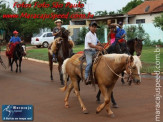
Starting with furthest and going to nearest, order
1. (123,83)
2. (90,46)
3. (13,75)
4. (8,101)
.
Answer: (13,75) → (123,83) → (8,101) → (90,46)

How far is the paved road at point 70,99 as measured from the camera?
700 cm

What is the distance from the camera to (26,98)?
368 inches

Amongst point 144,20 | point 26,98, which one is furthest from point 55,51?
point 144,20

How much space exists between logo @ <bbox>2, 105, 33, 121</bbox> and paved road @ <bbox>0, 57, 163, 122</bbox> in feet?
0.66

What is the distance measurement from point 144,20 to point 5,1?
20137 mm

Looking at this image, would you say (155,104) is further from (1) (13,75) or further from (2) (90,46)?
(1) (13,75)

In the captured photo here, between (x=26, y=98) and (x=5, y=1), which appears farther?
(x=5, y=1)

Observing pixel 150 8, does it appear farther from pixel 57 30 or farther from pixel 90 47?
pixel 90 47

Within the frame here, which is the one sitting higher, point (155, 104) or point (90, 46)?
A: point (90, 46)

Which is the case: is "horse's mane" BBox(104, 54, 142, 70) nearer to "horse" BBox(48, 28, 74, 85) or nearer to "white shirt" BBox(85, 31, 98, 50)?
"white shirt" BBox(85, 31, 98, 50)

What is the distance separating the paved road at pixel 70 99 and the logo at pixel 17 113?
20cm

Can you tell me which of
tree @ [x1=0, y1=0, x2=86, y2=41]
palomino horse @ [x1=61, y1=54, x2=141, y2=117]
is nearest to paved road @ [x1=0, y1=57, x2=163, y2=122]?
palomino horse @ [x1=61, y1=54, x2=141, y2=117]

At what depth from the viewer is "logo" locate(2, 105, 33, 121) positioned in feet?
22.9

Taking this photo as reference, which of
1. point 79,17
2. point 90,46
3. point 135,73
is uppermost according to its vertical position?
point 79,17
